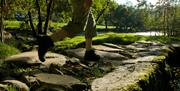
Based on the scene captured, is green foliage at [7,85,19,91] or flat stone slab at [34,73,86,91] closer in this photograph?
green foliage at [7,85,19,91]

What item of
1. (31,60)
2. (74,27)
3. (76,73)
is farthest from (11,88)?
(31,60)

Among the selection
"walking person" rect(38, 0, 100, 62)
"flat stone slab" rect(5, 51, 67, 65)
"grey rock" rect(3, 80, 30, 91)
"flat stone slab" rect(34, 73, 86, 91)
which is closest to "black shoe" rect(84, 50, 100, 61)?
"flat stone slab" rect(5, 51, 67, 65)

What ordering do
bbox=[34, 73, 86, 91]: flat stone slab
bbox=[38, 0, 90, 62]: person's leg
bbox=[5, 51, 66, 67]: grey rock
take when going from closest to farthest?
1. bbox=[34, 73, 86, 91]: flat stone slab
2. bbox=[38, 0, 90, 62]: person's leg
3. bbox=[5, 51, 66, 67]: grey rock

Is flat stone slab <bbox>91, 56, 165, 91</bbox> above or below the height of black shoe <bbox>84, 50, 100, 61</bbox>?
above

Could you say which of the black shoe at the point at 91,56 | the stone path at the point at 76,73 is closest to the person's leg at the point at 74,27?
the stone path at the point at 76,73

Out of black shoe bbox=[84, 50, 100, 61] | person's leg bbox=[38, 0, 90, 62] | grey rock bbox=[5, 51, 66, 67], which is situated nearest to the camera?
person's leg bbox=[38, 0, 90, 62]

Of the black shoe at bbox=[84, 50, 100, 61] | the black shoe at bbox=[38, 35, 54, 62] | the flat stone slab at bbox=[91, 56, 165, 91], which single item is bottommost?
the black shoe at bbox=[84, 50, 100, 61]

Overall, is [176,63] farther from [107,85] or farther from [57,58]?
[107,85]

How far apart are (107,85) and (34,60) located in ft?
8.18

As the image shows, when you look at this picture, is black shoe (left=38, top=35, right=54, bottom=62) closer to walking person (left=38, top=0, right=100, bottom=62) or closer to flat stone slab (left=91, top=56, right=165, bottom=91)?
walking person (left=38, top=0, right=100, bottom=62)

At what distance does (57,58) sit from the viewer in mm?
7961

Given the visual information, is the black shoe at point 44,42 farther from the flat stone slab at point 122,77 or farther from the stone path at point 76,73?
the flat stone slab at point 122,77

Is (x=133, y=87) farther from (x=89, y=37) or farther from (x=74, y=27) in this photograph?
(x=89, y=37)

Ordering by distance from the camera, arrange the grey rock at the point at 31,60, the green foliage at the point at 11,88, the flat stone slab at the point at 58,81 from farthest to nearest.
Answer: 1. the grey rock at the point at 31,60
2. the flat stone slab at the point at 58,81
3. the green foliage at the point at 11,88
